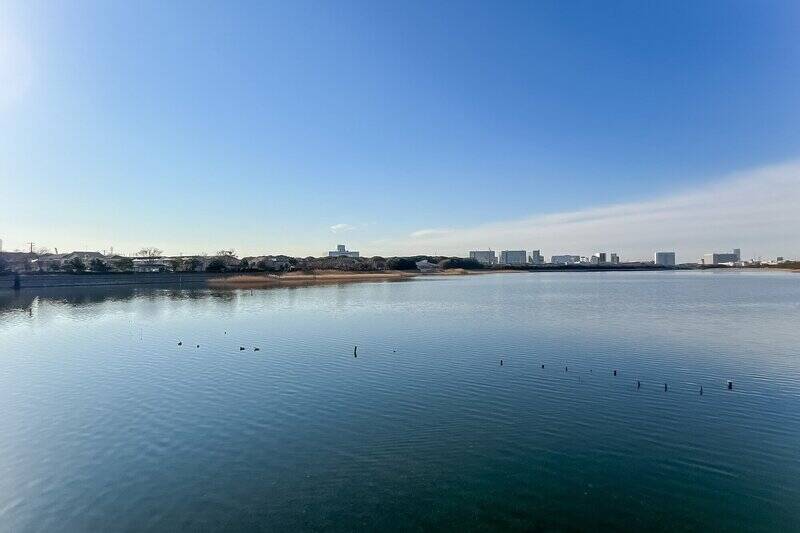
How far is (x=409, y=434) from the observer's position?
11547 millimetres

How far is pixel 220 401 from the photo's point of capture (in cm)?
1479

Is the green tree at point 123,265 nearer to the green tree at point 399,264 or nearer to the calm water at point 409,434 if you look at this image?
the green tree at point 399,264

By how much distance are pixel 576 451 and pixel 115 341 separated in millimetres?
25320

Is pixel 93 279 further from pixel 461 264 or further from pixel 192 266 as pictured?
pixel 461 264

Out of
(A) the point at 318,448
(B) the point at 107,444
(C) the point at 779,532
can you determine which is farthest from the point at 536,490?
(B) the point at 107,444

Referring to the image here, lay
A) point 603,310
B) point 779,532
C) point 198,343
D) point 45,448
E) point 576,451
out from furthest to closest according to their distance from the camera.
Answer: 1. point 603,310
2. point 198,343
3. point 45,448
4. point 576,451
5. point 779,532

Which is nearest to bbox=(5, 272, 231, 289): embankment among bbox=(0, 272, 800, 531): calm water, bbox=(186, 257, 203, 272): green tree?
bbox=(186, 257, 203, 272): green tree

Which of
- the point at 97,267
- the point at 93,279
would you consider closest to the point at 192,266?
the point at 97,267

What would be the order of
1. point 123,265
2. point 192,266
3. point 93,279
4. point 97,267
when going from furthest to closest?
point 192,266 < point 123,265 < point 97,267 < point 93,279

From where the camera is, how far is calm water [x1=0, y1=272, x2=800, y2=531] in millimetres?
8133

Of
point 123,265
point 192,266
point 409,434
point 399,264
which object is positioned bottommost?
point 409,434

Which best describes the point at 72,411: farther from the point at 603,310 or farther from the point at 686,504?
the point at 603,310

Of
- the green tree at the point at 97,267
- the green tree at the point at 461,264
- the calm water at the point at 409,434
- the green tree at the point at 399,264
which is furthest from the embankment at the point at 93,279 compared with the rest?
the green tree at the point at 461,264

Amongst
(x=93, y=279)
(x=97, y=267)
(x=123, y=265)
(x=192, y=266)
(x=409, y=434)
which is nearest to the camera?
(x=409, y=434)
